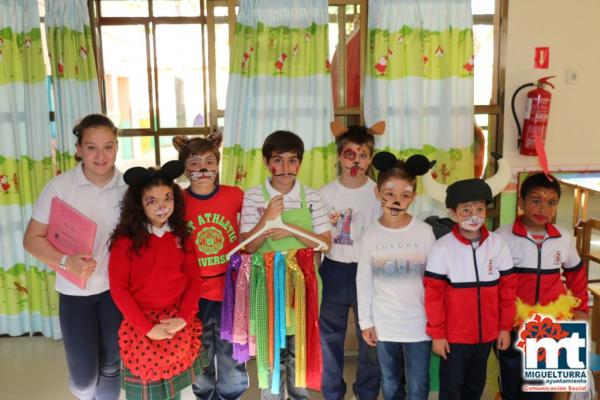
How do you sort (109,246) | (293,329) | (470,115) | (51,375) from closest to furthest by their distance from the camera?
(109,246) → (293,329) → (51,375) → (470,115)

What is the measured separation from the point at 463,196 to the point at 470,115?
4.58ft

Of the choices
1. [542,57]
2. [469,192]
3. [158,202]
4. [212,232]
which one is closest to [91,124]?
[158,202]

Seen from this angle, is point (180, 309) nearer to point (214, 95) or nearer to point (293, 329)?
point (293, 329)

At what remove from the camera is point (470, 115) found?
3.19m

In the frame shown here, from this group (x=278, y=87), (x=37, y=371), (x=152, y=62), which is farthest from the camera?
(x=152, y=62)

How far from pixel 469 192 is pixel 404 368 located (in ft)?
2.71

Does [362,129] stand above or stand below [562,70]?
below

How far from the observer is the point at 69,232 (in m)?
1.93

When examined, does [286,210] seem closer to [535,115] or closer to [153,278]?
[153,278]

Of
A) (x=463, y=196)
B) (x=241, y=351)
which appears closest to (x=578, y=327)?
(x=463, y=196)

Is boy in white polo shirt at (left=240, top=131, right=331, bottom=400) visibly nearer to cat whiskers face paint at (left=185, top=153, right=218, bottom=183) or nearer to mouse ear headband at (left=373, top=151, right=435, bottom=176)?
cat whiskers face paint at (left=185, top=153, right=218, bottom=183)

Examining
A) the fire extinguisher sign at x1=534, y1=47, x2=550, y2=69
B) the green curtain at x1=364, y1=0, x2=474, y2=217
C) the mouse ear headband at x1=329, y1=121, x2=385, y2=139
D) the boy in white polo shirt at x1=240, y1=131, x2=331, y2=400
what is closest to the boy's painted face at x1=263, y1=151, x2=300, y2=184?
the boy in white polo shirt at x1=240, y1=131, x2=331, y2=400

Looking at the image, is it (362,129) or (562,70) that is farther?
(562,70)

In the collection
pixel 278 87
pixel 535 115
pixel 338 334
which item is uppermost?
pixel 278 87
